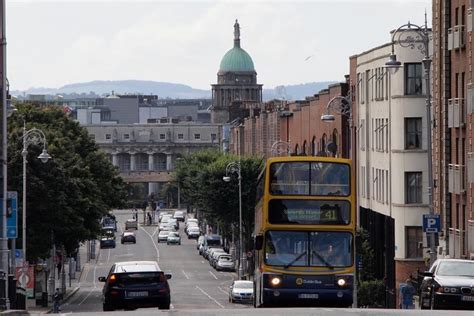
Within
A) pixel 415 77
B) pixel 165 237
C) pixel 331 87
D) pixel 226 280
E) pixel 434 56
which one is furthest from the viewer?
pixel 165 237

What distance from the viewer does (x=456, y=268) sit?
128ft

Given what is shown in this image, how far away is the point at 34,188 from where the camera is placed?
80750mm

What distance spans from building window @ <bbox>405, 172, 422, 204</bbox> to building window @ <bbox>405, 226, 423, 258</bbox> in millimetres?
1405

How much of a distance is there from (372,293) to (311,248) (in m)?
32.2

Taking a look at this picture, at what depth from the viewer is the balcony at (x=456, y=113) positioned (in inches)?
2566

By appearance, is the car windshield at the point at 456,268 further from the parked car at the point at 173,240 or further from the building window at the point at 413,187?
the parked car at the point at 173,240

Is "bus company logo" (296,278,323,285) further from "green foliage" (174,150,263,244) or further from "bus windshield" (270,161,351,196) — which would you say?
"green foliage" (174,150,263,244)

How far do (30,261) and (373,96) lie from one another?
60.7 feet

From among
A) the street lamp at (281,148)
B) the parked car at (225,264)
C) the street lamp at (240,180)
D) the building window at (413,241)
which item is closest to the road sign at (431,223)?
the building window at (413,241)

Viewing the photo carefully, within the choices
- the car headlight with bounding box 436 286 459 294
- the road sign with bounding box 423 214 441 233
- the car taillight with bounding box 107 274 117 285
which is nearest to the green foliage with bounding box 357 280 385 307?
the road sign with bounding box 423 214 441 233

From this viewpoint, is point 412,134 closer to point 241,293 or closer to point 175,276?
point 241,293

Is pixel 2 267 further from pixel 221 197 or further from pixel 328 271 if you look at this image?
pixel 221 197

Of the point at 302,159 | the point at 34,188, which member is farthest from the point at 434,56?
the point at 302,159

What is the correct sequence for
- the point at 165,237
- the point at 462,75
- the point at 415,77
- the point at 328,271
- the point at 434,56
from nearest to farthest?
the point at 328,271 → the point at 462,75 → the point at 434,56 → the point at 415,77 → the point at 165,237
